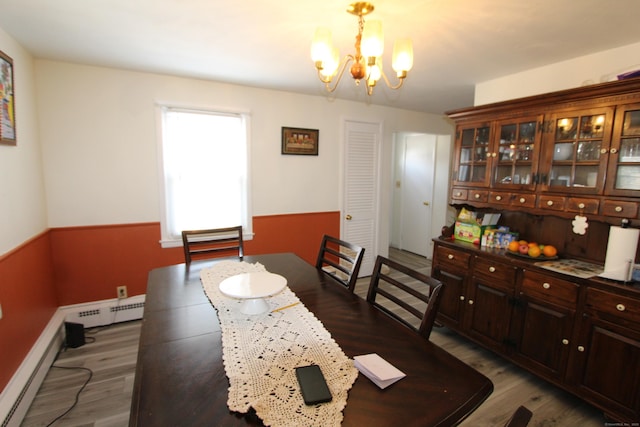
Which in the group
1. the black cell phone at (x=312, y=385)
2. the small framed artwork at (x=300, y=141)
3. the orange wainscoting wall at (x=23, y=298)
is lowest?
the orange wainscoting wall at (x=23, y=298)

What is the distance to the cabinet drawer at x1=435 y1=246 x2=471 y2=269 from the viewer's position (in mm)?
2552

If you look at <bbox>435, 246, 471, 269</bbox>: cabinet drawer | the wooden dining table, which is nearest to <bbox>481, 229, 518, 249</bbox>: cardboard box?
<bbox>435, 246, 471, 269</bbox>: cabinet drawer

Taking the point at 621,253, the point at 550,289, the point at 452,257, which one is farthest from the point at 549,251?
the point at 452,257

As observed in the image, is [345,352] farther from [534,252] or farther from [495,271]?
[534,252]

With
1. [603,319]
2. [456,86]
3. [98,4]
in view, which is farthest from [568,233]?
[98,4]

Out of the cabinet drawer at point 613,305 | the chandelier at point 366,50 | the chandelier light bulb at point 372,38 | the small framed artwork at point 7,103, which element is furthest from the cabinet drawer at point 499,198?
the small framed artwork at point 7,103

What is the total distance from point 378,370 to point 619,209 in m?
1.88

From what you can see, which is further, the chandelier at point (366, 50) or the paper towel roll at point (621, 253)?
the paper towel roll at point (621, 253)

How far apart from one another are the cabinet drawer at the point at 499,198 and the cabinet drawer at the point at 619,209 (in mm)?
581

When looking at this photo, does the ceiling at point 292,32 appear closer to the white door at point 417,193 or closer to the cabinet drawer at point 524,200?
the cabinet drawer at point 524,200

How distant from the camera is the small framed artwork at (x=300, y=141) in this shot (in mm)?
3457

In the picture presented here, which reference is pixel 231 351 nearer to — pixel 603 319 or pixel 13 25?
pixel 603 319

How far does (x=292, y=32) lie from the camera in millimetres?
1937

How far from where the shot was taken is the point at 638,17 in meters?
1.65
